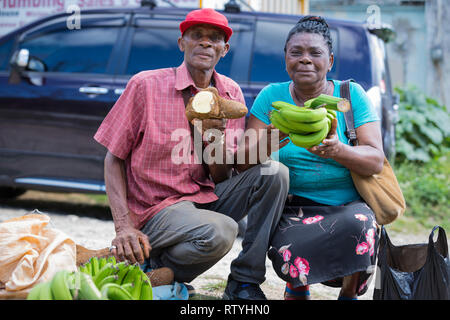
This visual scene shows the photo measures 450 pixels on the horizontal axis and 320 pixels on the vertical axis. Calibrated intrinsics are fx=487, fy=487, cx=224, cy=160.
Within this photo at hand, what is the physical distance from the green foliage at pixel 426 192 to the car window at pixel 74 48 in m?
4.05

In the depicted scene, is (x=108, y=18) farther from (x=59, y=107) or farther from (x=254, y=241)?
(x=254, y=241)

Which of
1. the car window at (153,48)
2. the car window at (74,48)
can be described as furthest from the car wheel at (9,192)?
the car window at (153,48)

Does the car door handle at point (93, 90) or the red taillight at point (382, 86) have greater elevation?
the red taillight at point (382, 86)

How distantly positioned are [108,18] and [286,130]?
131 inches

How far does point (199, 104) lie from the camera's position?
2279 mm

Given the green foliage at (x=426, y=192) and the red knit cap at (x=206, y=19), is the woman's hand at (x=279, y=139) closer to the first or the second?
the red knit cap at (x=206, y=19)

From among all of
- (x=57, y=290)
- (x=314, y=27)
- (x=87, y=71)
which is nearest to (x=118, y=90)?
(x=87, y=71)

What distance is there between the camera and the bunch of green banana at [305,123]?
2101mm

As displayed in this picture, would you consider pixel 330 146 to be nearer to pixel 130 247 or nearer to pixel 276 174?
pixel 276 174

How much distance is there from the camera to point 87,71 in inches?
193

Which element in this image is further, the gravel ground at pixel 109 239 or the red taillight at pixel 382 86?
the red taillight at pixel 382 86

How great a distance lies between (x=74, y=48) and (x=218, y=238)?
3.39 metres
